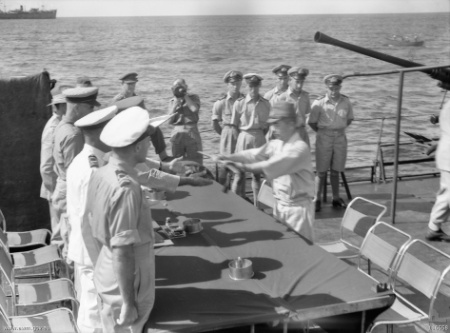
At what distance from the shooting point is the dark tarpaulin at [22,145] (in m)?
7.22

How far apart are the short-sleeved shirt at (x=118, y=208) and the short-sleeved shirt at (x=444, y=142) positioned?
388cm

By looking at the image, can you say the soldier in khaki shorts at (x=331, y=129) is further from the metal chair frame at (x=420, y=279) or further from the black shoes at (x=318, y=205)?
the metal chair frame at (x=420, y=279)

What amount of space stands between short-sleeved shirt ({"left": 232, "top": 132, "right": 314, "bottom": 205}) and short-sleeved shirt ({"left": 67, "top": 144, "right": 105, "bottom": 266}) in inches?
56.6

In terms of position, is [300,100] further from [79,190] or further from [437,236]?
[79,190]

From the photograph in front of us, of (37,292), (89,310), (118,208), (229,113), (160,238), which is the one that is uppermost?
(118,208)

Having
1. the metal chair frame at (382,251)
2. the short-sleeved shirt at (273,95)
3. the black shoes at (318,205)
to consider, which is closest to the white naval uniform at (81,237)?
the metal chair frame at (382,251)

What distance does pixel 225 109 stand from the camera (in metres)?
8.65

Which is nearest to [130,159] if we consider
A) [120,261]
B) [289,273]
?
[120,261]

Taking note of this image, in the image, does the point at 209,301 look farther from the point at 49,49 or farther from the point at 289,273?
the point at 49,49

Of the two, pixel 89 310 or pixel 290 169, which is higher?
pixel 290 169

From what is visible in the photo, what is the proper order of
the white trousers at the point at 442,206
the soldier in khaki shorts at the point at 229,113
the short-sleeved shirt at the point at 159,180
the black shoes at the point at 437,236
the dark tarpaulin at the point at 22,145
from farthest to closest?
the soldier in khaki shorts at the point at 229,113 < the dark tarpaulin at the point at 22,145 < the black shoes at the point at 437,236 < the white trousers at the point at 442,206 < the short-sleeved shirt at the point at 159,180

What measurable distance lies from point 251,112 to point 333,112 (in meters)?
1.03

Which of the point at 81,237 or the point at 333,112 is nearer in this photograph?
the point at 81,237

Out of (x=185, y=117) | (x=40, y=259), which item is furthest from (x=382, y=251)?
(x=185, y=117)
